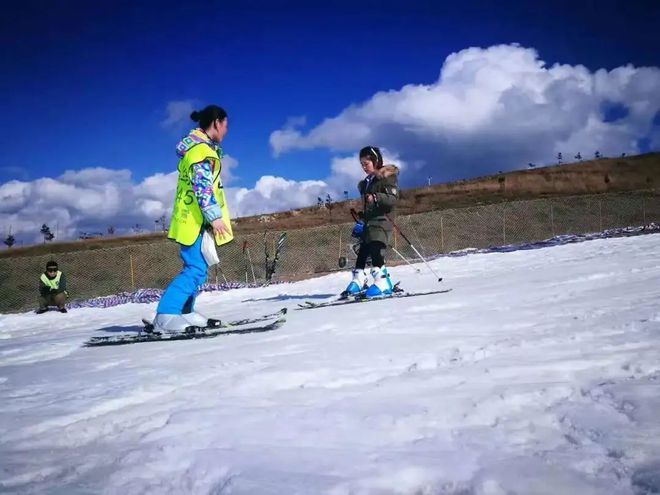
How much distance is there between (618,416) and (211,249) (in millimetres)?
3596

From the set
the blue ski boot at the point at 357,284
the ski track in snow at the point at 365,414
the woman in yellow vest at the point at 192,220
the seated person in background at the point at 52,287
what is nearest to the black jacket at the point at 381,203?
the blue ski boot at the point at 357,284

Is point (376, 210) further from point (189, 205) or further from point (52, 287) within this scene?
point (52, 287)

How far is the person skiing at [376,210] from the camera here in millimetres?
6277

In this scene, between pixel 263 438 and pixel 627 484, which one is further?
pixel 263 438

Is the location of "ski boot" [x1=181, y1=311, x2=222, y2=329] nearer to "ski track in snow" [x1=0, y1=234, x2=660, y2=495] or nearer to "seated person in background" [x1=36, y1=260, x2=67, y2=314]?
"ski track in snow" [x1=0, y1=234, x2=660, y2=495]

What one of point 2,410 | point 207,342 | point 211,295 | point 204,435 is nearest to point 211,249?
point 207,342

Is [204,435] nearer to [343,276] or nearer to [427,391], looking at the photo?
[427,391]

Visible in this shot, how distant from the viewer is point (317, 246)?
29.3 m

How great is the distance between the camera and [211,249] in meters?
4.36

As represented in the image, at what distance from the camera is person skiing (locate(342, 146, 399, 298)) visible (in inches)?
247

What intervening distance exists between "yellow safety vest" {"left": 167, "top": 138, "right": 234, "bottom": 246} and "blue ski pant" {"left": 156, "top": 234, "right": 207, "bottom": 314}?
9 centimetres

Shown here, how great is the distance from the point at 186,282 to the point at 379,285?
2.88 m

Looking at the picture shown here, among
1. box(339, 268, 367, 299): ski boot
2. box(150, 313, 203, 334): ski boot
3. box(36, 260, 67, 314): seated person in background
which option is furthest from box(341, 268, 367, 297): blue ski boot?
box(36, 260, 67, 314): seated person in background

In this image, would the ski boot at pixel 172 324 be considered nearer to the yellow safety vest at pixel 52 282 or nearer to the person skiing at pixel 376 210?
the person skiing at pixel 376 210
